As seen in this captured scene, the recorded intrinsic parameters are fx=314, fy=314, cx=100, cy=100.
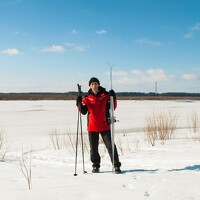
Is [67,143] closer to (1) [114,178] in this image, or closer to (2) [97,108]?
(2) [97,108]

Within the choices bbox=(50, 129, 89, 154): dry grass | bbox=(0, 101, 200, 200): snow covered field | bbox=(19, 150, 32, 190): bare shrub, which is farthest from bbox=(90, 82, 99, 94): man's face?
bbox=(50, 129, 89, 154): dry grass

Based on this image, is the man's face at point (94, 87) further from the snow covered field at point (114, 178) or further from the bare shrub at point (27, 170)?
the bare shrub at point (27, 170)

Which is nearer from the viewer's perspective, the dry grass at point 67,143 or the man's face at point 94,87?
the man's face at point 94,87

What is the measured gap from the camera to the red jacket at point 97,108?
5117 millimetres

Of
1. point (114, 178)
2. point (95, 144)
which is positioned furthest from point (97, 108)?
point (114, 178)

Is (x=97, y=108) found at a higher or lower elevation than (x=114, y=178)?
higher

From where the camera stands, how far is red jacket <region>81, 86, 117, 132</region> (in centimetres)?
512

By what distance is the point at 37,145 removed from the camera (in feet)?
28.0

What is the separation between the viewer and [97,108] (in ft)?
16.9

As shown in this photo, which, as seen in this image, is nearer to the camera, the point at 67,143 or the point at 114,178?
the point at 114,178

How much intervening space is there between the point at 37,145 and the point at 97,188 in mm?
4927

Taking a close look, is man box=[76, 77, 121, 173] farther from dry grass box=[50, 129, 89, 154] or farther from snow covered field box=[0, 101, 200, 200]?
dry grass box=[50, 129, 89, 154]

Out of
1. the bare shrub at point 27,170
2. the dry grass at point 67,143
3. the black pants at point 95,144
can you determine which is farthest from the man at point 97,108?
the dry grass at point 67,143

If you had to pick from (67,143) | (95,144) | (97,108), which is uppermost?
(97,108)
